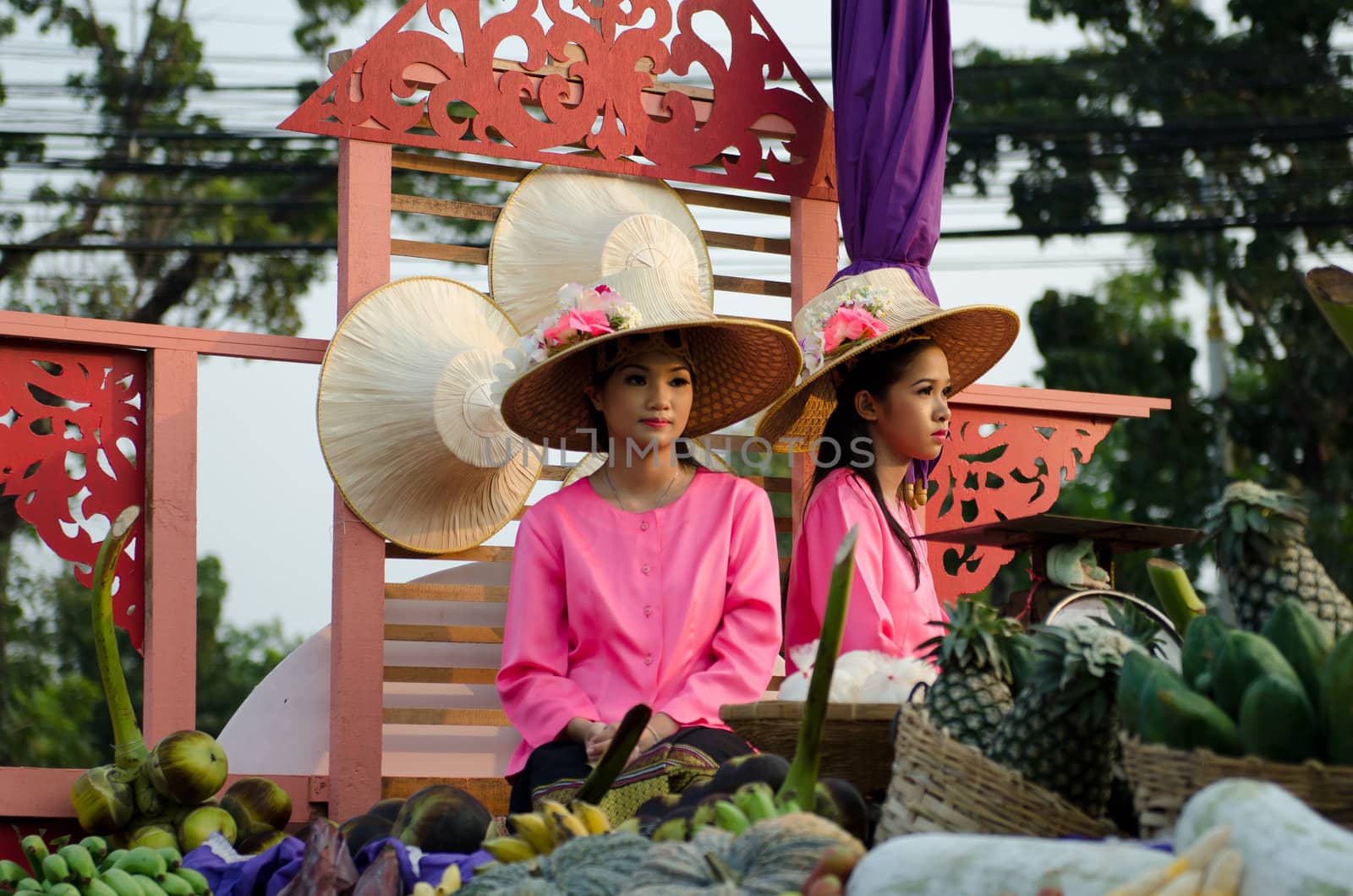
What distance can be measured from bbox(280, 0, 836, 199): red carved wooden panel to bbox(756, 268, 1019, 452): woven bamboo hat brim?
23.4 inches

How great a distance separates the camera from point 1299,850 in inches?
63.3

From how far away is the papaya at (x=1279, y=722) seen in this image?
6.05 feet

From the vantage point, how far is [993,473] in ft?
16.5

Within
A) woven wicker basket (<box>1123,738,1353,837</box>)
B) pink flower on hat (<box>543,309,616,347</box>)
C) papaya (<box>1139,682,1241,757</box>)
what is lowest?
woven wicker basket (<box>1123,738,1353,837</box>)

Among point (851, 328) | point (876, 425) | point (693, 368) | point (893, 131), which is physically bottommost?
point (876, 425)

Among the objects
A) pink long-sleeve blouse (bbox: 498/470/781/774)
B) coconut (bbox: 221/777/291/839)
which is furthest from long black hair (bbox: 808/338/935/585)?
coconut (bbox: 221/777/291/839)

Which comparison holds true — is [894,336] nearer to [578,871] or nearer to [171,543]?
[171,543]

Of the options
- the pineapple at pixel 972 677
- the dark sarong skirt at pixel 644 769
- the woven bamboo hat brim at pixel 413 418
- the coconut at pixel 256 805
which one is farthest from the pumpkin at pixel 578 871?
the woven bamboo hat brim at pixel 413 418

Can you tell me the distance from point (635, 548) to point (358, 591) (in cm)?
80

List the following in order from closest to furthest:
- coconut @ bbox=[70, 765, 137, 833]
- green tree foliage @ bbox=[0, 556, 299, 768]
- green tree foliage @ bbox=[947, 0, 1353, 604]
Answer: coconut @ bbox=[70, 765, 137, 833] → green tree foliage @ bbox=[947, 0, 1353, 604] → green tree foliage @ bbox=[0, 556, 299, 768]

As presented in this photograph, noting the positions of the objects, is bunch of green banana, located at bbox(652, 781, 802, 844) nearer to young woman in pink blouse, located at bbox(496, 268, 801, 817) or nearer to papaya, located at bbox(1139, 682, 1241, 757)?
papaya, located at bbox(1139, 682, 1241, 757)

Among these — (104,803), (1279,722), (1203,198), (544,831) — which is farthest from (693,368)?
(1203,198)

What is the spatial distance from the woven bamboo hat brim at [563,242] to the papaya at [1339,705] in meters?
2.87

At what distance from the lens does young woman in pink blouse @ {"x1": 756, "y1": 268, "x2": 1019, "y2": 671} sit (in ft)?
13.7
